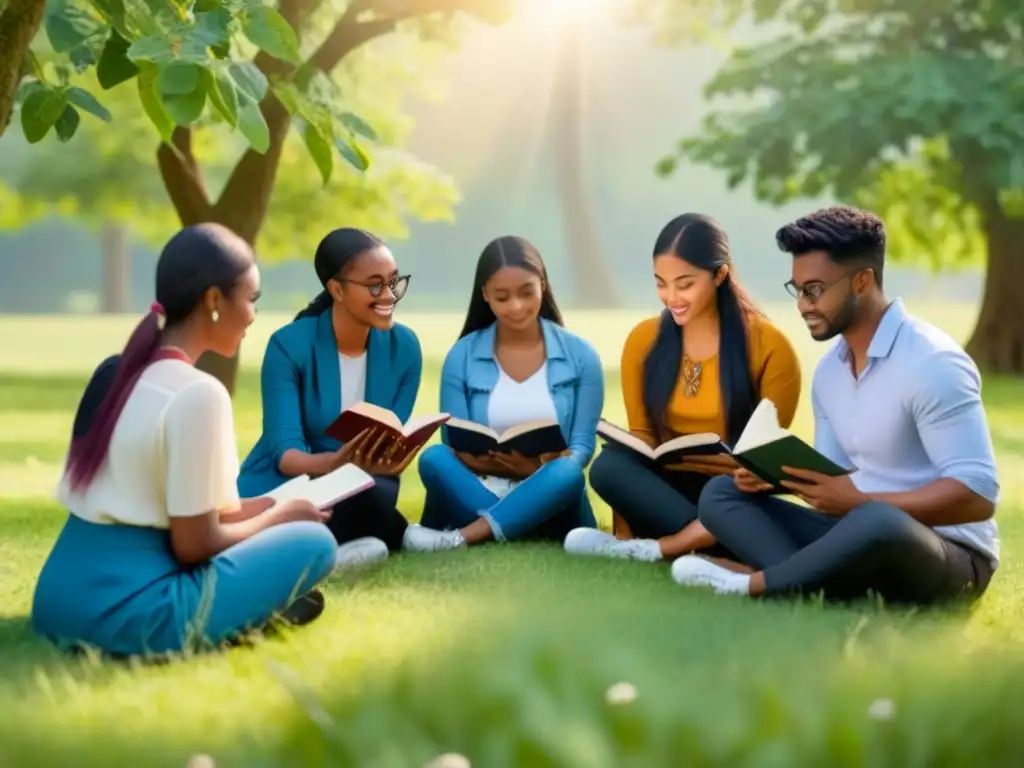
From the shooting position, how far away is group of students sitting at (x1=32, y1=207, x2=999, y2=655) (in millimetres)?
3768

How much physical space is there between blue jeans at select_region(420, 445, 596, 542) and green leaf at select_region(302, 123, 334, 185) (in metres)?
1.92

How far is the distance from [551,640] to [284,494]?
1.39 meters

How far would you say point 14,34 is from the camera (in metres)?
4.81

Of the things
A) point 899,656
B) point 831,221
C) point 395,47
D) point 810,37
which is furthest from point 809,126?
point 899,656

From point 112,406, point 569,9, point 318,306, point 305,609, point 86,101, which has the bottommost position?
point 305,609

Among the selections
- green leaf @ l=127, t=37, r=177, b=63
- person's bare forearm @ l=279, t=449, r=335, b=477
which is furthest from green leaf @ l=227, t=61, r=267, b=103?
person's bare forearm @ l=279, t=449, r=335, b=477

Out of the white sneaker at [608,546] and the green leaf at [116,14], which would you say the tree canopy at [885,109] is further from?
the green leaf at [116,14]

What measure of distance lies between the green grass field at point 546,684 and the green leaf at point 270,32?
174 centimetres

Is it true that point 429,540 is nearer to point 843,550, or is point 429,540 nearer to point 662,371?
point 662,371

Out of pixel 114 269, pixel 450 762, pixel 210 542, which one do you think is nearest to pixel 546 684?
pixel 450 762

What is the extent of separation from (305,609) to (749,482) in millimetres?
1651

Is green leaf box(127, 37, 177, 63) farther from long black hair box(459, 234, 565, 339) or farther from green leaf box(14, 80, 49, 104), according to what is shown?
long black hair box(459, 234, 565, 339)

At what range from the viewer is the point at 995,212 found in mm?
17844

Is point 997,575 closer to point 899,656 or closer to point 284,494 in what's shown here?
point 899,656
